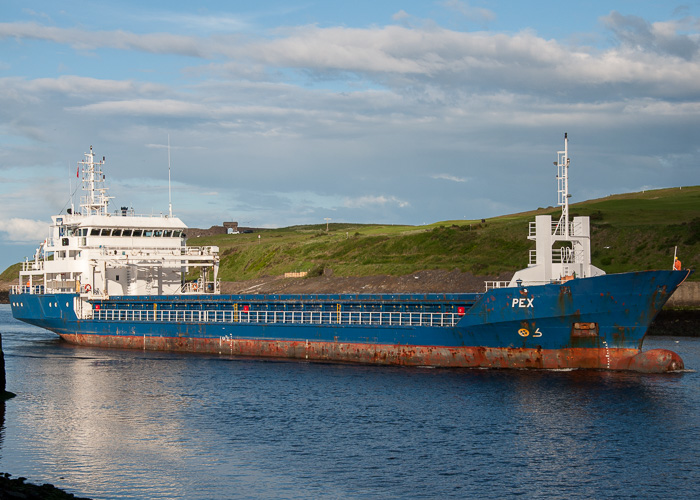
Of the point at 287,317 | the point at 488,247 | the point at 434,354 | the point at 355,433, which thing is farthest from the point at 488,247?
A: the point at 355,433

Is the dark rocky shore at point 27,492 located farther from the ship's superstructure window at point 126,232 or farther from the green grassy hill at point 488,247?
the green grassy hill at point 488,247

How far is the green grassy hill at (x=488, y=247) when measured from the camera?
Result: 72062mm

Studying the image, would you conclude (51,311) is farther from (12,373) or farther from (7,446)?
(7,446)

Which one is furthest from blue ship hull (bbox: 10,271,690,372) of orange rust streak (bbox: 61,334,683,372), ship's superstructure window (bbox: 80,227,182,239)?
ship's superstructure window (bbox: 80,227,182,239)

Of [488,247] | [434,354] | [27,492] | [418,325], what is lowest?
[27,492]

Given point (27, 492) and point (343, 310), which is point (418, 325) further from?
point (27, 492)

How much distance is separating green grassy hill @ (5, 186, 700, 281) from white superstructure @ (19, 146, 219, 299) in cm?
3049

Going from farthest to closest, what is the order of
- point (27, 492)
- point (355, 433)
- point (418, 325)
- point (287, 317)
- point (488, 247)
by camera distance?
point (488, 247), point (287, 317), point (418, 325), point (355, 433), point (27, 492)

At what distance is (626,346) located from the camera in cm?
3231

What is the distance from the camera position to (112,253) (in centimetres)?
4969

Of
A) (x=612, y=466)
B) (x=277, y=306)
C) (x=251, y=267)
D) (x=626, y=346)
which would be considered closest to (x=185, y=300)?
(x=277, y=306)

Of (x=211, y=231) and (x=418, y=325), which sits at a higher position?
(x=211, y=231)

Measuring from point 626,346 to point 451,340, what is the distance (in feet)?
24.3

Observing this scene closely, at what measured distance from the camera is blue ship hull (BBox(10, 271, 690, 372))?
31656mm
